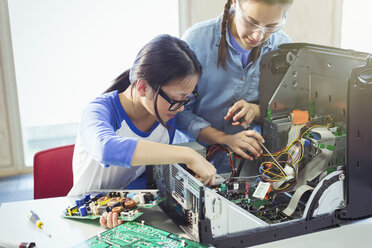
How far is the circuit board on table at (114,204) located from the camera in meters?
1.36

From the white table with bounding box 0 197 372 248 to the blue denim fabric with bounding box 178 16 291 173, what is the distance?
486 millimetres

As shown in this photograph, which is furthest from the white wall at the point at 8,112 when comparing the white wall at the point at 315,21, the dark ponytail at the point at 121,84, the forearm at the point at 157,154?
the forearm at the point at 157,154

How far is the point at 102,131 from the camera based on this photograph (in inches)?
52.5

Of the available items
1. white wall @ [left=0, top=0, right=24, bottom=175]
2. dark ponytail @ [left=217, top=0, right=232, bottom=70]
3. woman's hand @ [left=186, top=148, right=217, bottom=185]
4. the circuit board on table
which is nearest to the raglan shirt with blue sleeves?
the circuit board on table

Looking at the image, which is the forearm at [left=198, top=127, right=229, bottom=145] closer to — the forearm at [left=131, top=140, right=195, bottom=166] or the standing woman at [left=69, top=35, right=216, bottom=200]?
the standing woman at [left=69, top=35, right=216, bottom=200]

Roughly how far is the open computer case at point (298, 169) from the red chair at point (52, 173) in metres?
0.54

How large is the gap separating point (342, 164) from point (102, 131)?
857 millimetres

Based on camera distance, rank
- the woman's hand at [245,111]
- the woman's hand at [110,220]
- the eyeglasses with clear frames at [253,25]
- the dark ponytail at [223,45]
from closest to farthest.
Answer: the woman's hand at [110,220]
the eyeglasses with clear frames at [253,25]
the woman's hand at [245,111]
the dark ponytail at [223,45]

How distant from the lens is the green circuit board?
119cm

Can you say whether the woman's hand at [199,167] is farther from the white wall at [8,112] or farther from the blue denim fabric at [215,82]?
the white wall at [8,112]

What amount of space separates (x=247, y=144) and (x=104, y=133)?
58 cm

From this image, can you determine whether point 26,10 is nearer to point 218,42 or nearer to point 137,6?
point 137,6

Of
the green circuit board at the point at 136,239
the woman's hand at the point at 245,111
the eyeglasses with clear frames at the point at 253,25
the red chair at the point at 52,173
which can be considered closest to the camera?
the green circuit board at the point at 136,239

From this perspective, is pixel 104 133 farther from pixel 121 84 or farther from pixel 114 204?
pixel 121 84
